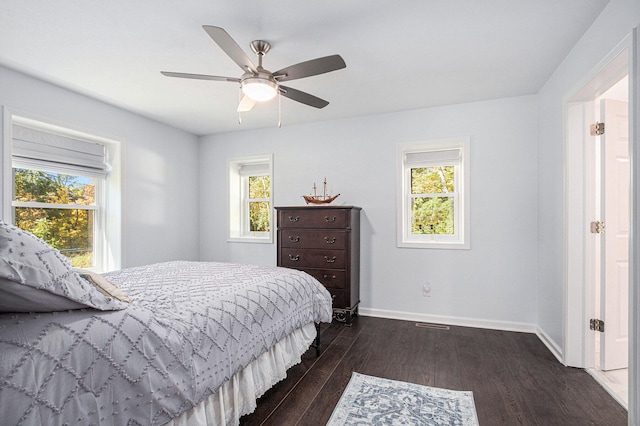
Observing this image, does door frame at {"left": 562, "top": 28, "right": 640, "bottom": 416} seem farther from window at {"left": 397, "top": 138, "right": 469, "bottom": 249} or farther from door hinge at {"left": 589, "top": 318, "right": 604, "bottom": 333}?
window at {"left": 397, "top": 138, "right": 469, "bottom": 249}

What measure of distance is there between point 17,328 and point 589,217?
11.2 ft

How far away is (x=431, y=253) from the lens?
3758 millimetres

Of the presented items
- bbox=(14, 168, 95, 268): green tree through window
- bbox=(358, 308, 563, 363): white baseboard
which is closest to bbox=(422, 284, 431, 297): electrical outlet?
bbox=(358, 308, 563, 363): white baseboard

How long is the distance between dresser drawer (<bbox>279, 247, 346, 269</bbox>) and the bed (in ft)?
5.61

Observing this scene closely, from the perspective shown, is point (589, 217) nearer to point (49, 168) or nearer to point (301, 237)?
point (301, 237)

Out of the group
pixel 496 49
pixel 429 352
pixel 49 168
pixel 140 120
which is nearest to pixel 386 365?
pixel 429 352

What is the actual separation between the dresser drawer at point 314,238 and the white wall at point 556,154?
1.98m

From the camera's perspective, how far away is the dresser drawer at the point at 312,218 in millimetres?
3643

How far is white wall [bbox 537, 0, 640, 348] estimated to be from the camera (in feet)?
6.56

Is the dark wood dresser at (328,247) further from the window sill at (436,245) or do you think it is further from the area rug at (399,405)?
the area rug at (399,405)

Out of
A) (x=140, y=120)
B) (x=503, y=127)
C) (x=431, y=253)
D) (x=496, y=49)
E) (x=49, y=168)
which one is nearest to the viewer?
(x=496, y=49)

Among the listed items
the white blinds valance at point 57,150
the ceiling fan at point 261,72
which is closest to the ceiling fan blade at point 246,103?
the ceiling fan at point 261,72

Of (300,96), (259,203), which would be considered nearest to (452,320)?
(300,96)

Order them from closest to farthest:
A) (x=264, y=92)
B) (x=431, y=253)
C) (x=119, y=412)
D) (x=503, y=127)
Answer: (x=119, y=412)
(x=264, y=92)
(x=503, y=127)
(x=431, y=253)
